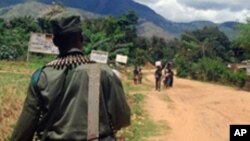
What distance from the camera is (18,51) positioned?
120ft

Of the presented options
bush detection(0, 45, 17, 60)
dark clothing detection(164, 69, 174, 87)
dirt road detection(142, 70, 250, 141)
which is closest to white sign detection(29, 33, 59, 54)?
dark clothing detection(164, 69, 174, 87)

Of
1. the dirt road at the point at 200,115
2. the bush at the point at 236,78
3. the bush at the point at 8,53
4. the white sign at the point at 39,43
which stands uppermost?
the white sign at the point at 39,43

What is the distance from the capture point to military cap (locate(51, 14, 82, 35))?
3525 mm

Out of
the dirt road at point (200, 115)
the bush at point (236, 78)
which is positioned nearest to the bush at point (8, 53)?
the dirt road at point (200, 115)

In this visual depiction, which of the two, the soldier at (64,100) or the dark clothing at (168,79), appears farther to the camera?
the dark clothing at (168,79)

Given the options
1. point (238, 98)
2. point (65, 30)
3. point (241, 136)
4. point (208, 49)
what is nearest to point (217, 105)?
point (238, 98)

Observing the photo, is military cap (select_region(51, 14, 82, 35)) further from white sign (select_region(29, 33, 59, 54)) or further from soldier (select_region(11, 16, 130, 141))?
white sign (select_region(29, 33, 59, 54))

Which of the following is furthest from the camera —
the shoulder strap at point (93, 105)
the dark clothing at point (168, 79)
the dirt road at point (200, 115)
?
the dark clothing at point (168, 79)

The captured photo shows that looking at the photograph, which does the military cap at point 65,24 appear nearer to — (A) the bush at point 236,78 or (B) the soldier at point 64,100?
(B) the soldier at point 64,100

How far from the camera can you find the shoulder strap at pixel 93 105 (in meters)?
3.41

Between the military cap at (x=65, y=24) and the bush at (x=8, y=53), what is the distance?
3260cm

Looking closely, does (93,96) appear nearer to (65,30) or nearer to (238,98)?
(65,30)

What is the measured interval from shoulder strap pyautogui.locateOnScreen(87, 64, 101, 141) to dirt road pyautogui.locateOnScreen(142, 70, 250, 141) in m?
Result: 8.94

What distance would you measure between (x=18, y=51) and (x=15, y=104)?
26.6 m
